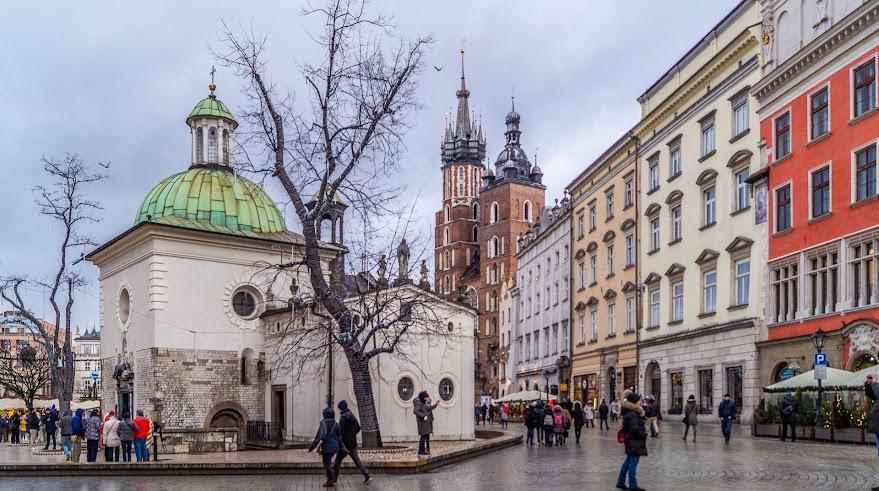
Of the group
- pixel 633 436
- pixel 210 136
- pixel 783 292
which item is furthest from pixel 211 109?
pixel 633 436

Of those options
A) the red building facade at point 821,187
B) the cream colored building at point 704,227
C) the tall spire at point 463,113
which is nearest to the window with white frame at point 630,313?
the cream colored building at point 704,227

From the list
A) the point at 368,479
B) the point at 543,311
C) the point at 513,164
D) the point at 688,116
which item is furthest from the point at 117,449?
the point at 513,164

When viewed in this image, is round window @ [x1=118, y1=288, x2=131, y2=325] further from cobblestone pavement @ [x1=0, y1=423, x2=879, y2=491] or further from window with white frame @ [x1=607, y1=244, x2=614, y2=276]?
window with white frame @ [x1=607, y1=244, x2=614, y2=276]

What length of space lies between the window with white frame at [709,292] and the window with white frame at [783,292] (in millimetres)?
4122

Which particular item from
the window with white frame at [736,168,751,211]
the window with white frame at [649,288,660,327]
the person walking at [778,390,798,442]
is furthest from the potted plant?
the window with white frame at [649,288,660,327]

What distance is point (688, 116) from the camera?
130 ft

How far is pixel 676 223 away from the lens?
133 feet

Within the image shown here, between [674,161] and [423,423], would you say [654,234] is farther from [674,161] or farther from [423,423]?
[423,423]

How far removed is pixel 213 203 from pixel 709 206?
19417 millimetres

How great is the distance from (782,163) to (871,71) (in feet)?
17.3

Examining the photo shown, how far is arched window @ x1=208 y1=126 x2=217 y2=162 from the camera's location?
138 ft

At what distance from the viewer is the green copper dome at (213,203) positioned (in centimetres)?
3866

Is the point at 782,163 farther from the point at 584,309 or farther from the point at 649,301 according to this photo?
the point at 584,309

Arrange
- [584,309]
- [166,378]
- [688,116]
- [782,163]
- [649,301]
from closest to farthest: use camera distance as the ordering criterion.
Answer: [782,163], [166,378], [688,116], [649,301], [584,309]
